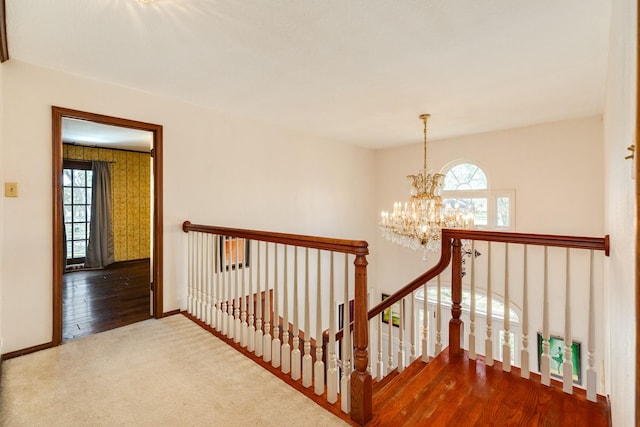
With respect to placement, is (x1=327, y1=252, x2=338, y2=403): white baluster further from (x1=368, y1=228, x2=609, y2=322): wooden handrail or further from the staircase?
(x1=368, y1=228, x2=609, y2=322): wooden handrail

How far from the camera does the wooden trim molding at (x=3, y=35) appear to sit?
1.79 metres

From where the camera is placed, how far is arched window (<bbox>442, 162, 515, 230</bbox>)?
4727 millimetres

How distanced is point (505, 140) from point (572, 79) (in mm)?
1916

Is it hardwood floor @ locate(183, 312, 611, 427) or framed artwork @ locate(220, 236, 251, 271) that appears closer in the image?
hardwood floor @ locate(183, 312, 611, 427)

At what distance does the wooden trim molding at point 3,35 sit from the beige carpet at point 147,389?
2219mm

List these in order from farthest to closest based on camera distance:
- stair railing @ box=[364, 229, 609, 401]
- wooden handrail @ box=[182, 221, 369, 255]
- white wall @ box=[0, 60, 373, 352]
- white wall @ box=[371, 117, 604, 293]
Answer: white wall @ box=[371, 117, 604, 293], white wall @ box=[0, 60, 373, 352], stair railing @ box=[364, 229, 609, 401], wooden handrail @ box=[182, 221, 369, 255]

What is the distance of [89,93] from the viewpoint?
2.73 m

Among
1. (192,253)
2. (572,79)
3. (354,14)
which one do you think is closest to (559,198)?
(572,79)

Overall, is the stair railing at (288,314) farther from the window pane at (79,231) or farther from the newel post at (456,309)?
the window pane at (79,231)

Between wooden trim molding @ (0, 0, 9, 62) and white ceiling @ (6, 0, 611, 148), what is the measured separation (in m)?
0.04

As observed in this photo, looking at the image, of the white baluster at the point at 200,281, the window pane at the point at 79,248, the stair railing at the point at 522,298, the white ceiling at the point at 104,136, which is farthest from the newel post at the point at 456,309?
the window pane at the point at 79,248

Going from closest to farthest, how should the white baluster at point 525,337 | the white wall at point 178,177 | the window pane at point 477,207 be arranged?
the white baluster at point 525,337
the white wall at point 178,177
the window pane at point 477,207

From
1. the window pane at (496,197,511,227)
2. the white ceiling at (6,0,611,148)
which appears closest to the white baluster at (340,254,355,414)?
the white ceiling at (6,0,611,148)

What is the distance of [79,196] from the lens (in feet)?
19.6
